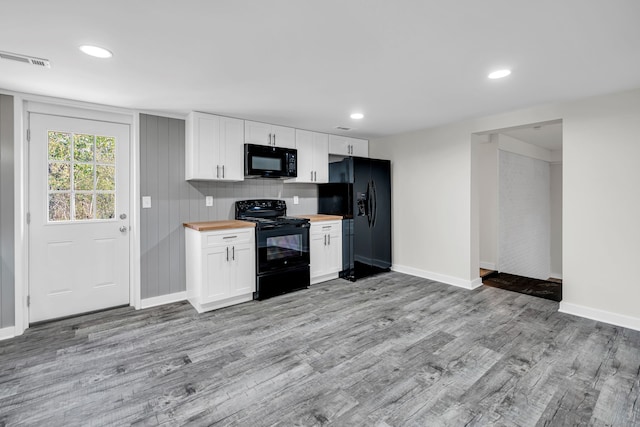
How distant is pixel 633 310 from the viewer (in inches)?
115

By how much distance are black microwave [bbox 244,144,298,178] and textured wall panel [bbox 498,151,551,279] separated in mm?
3653

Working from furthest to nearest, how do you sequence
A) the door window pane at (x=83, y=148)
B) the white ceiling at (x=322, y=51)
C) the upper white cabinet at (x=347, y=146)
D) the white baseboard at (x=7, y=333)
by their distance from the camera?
the upper white cabinet at (x=347, y=146), the door window pane at (x=83, y=148), the white baseboard at (x=7, y=333), the white ceiling at (x=322, y=51)

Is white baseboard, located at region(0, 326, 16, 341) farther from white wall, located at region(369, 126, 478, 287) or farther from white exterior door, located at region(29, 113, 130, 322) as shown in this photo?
white wall, located at region(369, 126, 478, 287)

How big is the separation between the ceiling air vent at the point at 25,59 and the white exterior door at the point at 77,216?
1.06m

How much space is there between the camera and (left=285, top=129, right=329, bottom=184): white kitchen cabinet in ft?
14.6

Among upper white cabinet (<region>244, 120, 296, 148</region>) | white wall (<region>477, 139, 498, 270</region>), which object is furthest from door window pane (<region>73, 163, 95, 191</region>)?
white wall (<region>477, 139, 498, 270</region>)

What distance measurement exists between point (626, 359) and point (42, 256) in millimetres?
5251

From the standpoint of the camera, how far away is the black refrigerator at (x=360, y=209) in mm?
4594

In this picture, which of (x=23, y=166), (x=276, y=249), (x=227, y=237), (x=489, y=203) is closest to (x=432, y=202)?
(x=489, y=203)

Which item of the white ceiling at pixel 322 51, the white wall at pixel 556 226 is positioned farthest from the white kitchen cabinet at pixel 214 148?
the white wall at pixel 556 226

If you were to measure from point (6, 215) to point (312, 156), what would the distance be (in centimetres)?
340

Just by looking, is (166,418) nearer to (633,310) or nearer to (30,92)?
(30,92)

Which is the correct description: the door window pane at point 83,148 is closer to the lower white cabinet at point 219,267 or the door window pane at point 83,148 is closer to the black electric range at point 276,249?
the lower white cabinet at point 219,267

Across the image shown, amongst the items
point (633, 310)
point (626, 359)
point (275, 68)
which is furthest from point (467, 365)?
point (275, 68)
